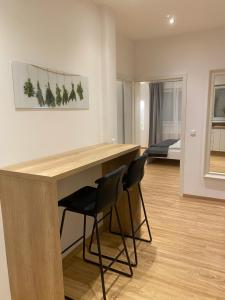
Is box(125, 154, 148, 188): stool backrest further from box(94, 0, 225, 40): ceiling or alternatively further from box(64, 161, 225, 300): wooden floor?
box(94, 0, 225, 40): ceiling

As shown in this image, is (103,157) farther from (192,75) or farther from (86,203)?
(192,75)

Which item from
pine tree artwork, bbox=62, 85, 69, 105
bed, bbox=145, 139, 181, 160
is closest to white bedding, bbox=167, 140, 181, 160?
bed, bbox=145, 139, 181, 160

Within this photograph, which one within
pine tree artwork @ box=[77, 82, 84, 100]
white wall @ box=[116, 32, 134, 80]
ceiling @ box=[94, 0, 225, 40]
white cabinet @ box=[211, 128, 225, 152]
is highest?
ceiling @ box=[94, 0, 225, 40]

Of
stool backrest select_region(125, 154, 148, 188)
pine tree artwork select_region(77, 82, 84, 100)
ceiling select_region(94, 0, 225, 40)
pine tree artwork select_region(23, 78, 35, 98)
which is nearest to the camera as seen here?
pine tree artwork select_region(23, 78, 35, 98)

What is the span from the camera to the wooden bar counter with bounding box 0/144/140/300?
147cm

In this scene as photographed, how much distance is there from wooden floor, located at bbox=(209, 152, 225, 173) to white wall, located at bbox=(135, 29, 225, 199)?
0.20 meters

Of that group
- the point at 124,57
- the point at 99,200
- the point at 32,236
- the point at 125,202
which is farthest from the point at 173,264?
the point at 124,57

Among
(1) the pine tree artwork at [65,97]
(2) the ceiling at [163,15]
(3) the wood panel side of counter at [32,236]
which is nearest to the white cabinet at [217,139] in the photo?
(2) the ceiling at [163,15]

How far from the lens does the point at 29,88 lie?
6.16ft

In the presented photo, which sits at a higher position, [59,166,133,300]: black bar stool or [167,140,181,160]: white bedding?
[59,166,133,300]: black bar stool

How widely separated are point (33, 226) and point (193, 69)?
3.34m

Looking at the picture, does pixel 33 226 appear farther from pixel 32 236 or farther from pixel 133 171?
pixel 133 171

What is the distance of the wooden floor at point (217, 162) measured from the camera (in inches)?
155

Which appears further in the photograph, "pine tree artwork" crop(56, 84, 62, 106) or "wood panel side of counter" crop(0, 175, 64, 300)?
"pine tree artwork" crop(56, 84, 62, 106)
